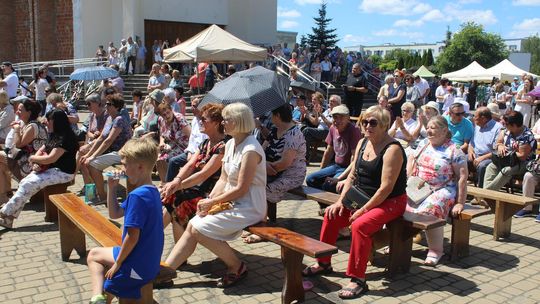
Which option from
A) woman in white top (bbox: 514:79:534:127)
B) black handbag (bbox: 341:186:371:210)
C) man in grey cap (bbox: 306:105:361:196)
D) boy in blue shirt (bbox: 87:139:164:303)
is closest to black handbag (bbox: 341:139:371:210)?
black handbag (bbox: 341:186:371:210)

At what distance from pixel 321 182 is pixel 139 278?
3389 millimetres

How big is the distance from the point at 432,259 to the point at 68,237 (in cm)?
359

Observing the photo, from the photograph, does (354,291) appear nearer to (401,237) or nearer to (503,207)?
(401,237)

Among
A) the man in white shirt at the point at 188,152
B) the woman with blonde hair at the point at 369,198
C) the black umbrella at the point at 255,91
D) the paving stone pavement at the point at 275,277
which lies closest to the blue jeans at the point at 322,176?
the paving stone pavement at the point at 275,277

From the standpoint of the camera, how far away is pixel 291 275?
4.00m

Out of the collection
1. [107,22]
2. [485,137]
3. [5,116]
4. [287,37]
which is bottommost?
[485,137]

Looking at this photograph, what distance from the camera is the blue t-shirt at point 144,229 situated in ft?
10.9

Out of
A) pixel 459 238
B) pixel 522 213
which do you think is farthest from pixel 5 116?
pixel 522 213

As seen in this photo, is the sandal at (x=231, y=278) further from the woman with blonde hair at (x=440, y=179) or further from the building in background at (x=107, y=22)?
the building in background at (x=107, y=22)

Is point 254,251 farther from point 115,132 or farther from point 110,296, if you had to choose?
point 115,132

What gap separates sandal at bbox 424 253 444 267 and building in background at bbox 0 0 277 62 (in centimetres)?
2149

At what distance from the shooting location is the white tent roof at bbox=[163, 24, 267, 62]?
44.6 ft

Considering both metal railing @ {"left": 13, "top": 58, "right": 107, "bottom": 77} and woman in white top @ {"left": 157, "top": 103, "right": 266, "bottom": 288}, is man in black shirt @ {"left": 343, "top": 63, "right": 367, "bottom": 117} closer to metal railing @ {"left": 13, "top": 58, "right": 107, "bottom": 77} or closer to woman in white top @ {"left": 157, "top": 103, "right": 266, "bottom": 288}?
woman in white top @ {"left": 157, "top": 103, "right": 266, "bottom": 288}

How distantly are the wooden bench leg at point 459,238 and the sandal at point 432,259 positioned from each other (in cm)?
18
